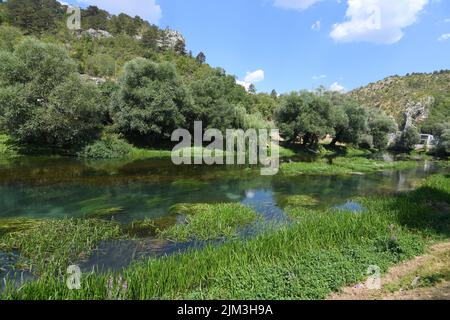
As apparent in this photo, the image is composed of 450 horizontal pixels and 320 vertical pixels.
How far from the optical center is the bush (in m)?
37.9

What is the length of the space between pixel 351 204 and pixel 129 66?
33.5 meters

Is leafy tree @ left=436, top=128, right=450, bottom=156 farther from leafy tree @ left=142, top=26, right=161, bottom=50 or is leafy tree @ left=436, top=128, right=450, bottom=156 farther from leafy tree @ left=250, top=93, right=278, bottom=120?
leafy tree @ left=142, top=26, right=161, bottom=50

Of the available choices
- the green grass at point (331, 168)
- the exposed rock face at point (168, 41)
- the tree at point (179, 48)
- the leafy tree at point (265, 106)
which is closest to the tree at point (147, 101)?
the green grass at point (331, 168)

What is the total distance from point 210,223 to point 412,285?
830 cm

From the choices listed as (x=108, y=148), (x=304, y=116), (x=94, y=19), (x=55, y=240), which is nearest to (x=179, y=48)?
(x=94, y=19)

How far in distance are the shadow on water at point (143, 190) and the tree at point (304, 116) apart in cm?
1637

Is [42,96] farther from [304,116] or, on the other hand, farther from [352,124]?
[352,124]

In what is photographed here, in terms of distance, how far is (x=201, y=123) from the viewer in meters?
49.8

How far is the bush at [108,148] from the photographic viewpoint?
124 feet

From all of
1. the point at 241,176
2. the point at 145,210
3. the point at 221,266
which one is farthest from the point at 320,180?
the point at 221,266

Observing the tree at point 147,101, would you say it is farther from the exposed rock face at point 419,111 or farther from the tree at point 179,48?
the exposed rock face at point 419,111

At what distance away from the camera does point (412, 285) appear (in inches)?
333

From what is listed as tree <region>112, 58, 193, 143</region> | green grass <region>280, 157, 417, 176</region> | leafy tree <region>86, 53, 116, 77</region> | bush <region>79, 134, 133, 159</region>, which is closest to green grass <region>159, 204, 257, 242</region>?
green grass <region>280, 157, 417, 176</region>
